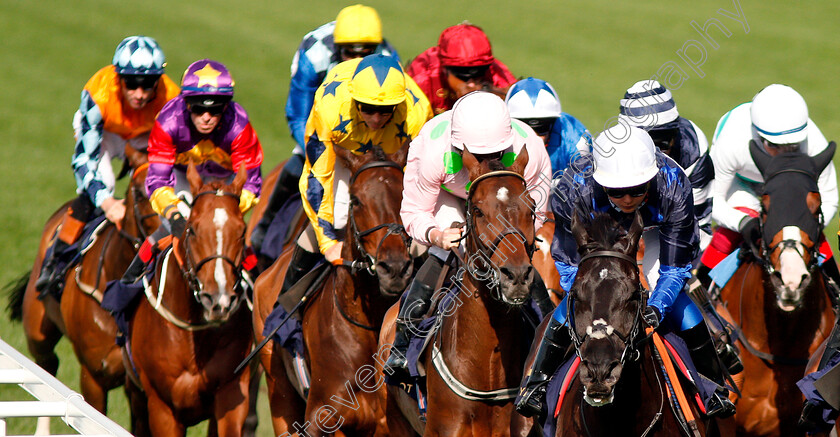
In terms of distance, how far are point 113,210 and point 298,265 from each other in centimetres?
183

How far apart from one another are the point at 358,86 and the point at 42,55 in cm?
1743

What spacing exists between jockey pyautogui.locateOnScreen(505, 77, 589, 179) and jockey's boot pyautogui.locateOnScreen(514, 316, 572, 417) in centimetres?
174

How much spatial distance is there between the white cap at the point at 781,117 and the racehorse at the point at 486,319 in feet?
7.24

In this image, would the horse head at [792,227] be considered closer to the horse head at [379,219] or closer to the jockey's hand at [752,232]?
the jockey's hand at [752,232]

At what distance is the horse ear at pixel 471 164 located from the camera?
177 inches

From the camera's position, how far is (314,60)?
7602mm

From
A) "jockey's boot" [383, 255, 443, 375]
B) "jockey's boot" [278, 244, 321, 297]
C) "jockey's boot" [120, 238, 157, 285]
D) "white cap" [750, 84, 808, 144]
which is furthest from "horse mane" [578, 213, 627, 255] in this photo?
"jockey's boot" [120, 238, 157, 285]

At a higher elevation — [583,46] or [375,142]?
[375,142]

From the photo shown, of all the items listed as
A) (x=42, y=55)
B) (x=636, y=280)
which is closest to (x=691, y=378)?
(x=636, y=280)

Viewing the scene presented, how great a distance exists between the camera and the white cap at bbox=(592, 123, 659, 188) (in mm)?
4098

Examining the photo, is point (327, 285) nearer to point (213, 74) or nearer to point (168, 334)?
point (168, 334)

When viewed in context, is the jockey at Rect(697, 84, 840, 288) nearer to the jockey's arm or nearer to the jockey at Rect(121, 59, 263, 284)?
the jockey at Rect(121, 59, 263, 284)

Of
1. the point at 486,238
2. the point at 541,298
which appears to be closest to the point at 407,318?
the point at 541,298

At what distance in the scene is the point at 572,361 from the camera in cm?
442
